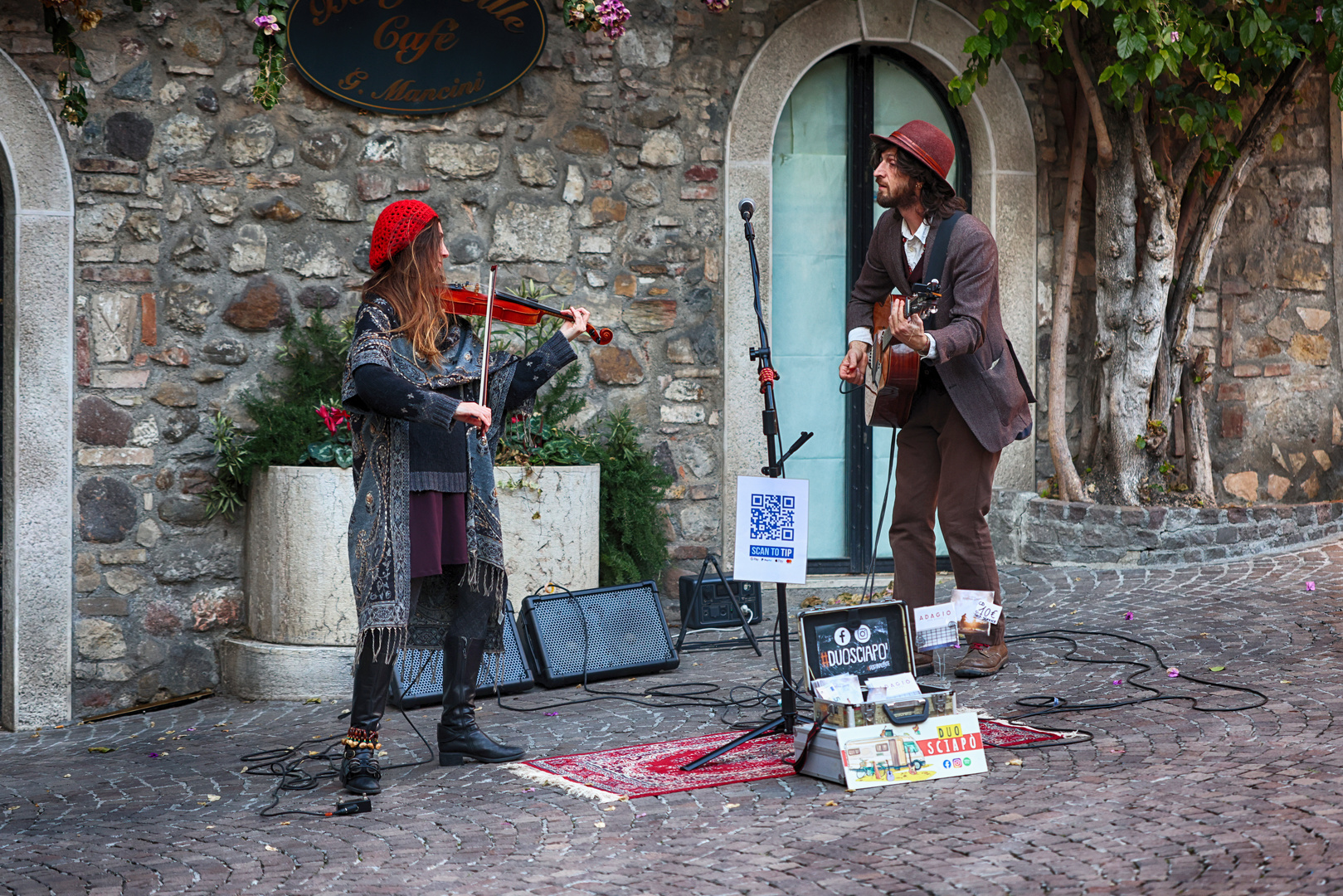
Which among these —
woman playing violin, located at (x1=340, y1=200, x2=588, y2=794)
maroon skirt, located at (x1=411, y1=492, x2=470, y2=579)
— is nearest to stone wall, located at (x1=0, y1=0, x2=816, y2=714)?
woman playing violin, located at (x1=340, y1=200, x2=588, y2=794)

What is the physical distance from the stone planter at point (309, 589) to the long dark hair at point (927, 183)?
2.56 meters

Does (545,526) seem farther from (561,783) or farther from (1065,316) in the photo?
(1065,316)

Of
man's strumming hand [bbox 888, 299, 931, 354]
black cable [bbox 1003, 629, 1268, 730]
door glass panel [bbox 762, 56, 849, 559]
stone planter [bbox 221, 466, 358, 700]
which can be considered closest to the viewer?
man's strumming hand [bbox 888, 299, 931, 354]

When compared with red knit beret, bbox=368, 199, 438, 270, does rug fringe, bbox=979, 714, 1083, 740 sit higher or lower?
lower

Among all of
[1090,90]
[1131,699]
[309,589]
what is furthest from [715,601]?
[1090,90]

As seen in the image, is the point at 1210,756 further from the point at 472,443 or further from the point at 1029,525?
the point at 1029,525

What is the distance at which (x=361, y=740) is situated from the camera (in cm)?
384

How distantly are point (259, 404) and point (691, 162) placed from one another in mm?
2361

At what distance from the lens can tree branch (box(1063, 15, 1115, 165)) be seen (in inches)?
264

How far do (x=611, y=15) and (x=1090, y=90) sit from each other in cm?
245

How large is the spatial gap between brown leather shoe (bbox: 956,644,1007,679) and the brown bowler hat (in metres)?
1.65

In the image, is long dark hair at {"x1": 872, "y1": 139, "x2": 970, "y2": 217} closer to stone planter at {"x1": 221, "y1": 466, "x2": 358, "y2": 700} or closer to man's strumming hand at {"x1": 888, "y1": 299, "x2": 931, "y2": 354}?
man's strumming hand at {"x1": 888, "y1": 299, "x2": 931, "y2": 354}

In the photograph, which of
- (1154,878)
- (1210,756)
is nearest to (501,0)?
(1210,756)

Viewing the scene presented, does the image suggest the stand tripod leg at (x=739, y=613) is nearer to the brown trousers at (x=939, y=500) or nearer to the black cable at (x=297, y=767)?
the brown trousers at (x=939, y=500)
